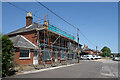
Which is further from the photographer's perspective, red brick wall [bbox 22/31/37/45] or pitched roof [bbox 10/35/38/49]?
red brick wall [bbox 22/31/37/45]

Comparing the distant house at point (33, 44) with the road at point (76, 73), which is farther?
the distant house at point (33, 44)

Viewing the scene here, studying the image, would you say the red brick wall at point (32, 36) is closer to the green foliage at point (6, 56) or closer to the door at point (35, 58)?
the door at point (35, 58)

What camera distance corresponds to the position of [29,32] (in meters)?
19.8

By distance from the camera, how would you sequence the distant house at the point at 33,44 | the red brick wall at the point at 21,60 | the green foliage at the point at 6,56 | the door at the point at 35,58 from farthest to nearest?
the door at the point at 35,58, the distant house at the point at 33,44, the red brick wall at the point at 21,60, the green foliage at the point at 6,56

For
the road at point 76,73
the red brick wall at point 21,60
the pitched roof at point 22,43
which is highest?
the pitched roof at point 22,43

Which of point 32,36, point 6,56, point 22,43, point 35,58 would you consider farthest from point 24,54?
point 6,56

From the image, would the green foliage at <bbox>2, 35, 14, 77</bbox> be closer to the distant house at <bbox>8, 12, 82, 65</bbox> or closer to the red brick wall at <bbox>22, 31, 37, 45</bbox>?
the distant house at <bbox>8, 12, 82, 65</bbox>

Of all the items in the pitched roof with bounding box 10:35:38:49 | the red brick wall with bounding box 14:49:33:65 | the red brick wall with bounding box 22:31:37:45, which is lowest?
the red brick wall with bounding box 14:49:33:65

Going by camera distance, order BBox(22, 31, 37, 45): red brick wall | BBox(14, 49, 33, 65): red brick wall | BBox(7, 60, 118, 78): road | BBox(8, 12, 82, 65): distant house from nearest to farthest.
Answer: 1. BBox(7, 60, 118, 78): road
2. BBox(14, 49, 33, 65): red brick wall
3. BBox(8, 12, 82, 65): distant house
4. BBox(22, 31, 37, 45): red brick wall

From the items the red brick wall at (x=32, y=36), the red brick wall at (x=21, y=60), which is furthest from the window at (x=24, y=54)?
the red brick wall at (x=32, y=36)

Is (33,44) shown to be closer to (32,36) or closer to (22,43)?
(32,36)

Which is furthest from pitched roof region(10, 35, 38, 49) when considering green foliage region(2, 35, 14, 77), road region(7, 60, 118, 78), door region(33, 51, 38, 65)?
green foliage region(2, 35, 14, 77)

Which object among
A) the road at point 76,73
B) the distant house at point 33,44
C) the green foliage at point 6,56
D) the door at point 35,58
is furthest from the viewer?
the door at point 35,58

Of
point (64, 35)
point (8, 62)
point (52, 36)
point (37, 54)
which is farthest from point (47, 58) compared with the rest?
point (8, 62)
